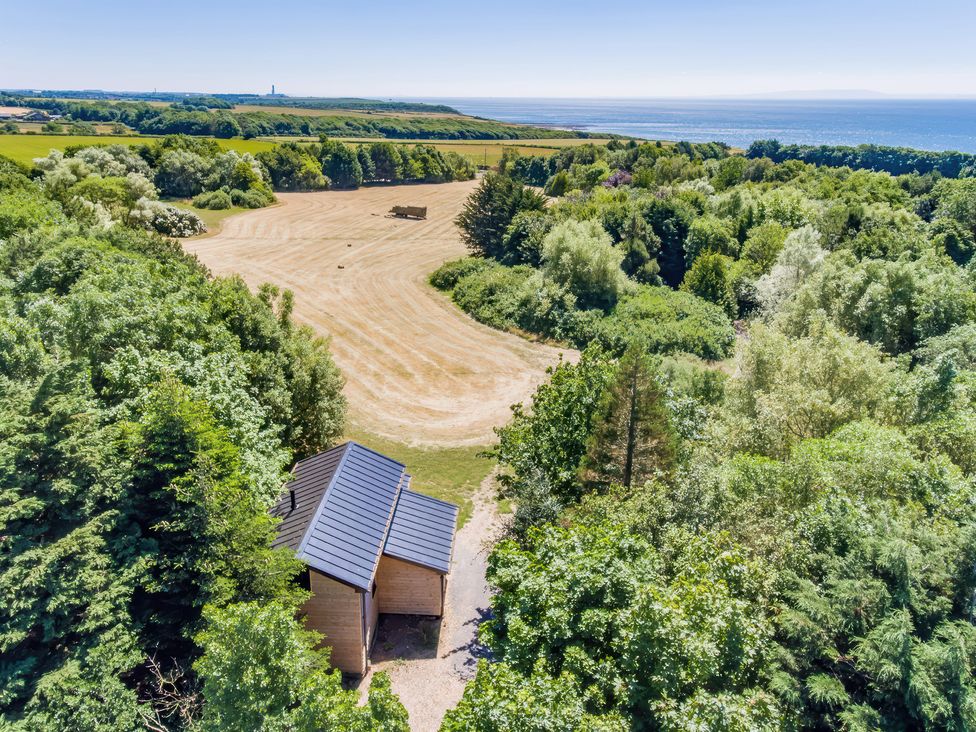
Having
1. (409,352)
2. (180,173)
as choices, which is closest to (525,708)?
(409,352)

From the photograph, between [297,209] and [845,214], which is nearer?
[845,214]

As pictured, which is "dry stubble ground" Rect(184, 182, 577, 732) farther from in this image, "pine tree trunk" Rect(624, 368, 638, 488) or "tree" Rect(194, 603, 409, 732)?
"tree" Rect(194, 603, 409, 732)

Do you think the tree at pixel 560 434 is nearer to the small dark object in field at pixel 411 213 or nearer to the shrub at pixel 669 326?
the shrub at pixel 669 326

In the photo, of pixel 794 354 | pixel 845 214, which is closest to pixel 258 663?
pixel 794 354

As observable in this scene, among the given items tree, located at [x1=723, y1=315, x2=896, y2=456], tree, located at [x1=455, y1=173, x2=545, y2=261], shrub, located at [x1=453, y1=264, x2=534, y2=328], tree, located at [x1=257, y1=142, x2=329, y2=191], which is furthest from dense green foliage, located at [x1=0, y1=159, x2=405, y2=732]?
tree, located at [x1=257, y1=142, x2=329, y2=191]

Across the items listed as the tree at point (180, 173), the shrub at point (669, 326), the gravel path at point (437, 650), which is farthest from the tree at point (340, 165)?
the gravel path at point (437, 650)

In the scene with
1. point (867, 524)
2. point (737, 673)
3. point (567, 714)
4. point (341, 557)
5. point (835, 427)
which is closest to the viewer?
point (567, 714)

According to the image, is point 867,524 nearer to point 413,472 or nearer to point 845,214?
point 413,472
